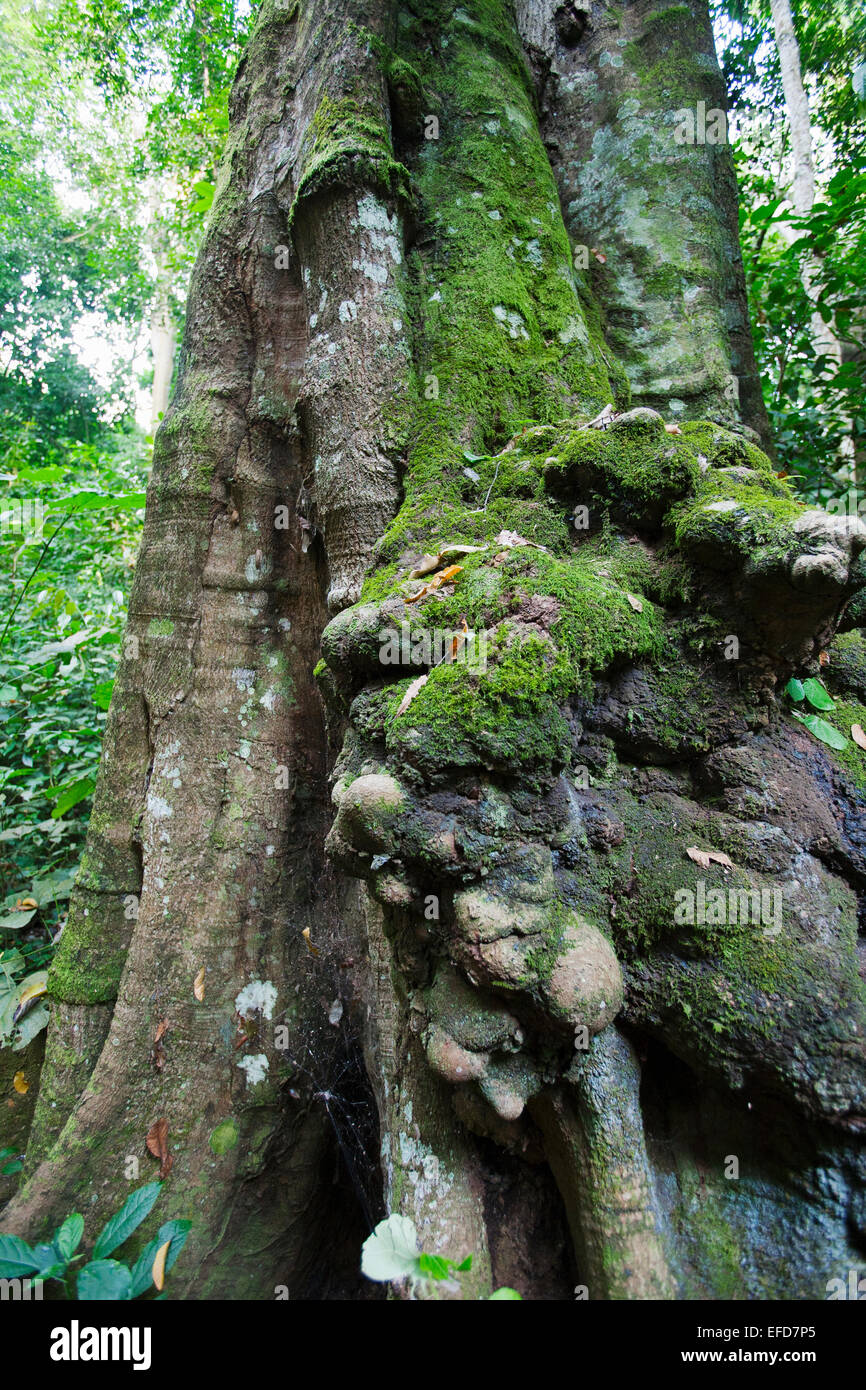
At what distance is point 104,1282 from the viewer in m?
1.76

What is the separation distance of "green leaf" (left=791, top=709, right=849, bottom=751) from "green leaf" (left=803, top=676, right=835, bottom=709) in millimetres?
36

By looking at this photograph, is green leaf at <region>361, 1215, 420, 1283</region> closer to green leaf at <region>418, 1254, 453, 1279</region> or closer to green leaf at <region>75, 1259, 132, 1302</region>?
green leaf at <region>418, 1254, 453, 1279</region>

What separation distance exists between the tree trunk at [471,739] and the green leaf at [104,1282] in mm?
387

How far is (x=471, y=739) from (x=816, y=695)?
959 mm

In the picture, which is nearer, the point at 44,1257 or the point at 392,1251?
the point at 392,1251

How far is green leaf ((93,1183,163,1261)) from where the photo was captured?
1894 millimetres

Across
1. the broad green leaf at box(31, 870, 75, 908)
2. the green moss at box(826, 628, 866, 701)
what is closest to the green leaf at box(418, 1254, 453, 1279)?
the green moss at box(826, 628, 866, 701)

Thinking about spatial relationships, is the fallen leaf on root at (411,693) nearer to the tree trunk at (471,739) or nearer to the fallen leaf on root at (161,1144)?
the tree trunk at (471,739)

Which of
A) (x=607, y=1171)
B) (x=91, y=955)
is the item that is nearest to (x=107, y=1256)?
(x=91, y=955)

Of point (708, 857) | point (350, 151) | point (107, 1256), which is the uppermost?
point (350, 151)

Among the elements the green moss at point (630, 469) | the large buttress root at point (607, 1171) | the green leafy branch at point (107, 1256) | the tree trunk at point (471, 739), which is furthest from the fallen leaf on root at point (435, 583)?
the green leafy branch at point (107, 1256)

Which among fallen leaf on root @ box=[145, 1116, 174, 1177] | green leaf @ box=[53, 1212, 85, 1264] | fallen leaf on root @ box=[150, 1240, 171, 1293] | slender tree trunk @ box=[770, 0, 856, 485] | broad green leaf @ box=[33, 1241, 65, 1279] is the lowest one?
fallen leaf on root @ box=[150, 1240, 171, 1293]

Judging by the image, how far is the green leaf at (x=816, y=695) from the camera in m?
1.81

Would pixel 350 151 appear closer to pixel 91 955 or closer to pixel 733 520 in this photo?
pixel 733 520
